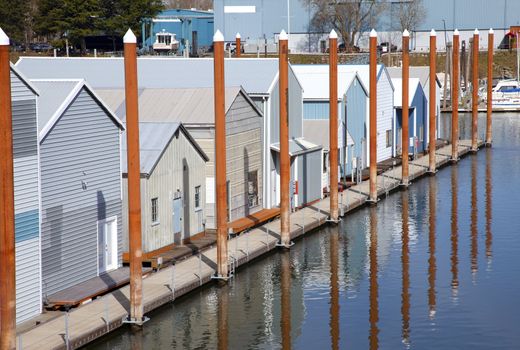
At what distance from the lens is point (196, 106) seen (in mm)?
48469

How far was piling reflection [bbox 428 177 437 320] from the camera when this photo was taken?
124ft

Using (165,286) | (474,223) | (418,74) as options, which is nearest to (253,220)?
(474,223)

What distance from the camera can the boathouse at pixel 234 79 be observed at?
173 ft

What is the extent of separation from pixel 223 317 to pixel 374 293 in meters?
6.09

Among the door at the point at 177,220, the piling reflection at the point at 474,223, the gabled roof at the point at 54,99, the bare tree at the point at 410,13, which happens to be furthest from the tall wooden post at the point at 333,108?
the bare tree at the point at 410,13

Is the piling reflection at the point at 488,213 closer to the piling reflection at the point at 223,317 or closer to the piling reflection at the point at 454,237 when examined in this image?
the piling reflection at the point at 454,237

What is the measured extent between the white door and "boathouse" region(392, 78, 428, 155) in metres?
38.2

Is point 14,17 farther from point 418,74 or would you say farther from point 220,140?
point 220,140

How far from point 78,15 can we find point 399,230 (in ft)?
238

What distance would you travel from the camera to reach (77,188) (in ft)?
120

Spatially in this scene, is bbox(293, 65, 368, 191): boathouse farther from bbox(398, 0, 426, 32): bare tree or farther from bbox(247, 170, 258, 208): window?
bbox(398, 0, 426, 32): bare tree

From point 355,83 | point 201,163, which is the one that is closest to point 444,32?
point 355,83

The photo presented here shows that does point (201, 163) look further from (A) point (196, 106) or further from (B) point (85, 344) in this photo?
(B) point (85, 344)

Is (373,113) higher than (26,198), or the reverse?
(373,113)
